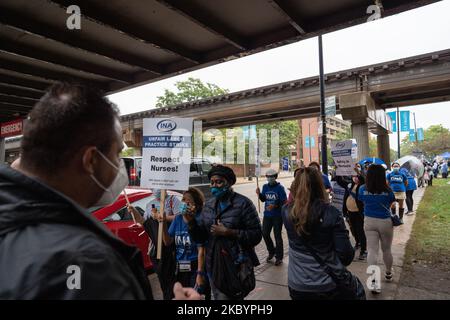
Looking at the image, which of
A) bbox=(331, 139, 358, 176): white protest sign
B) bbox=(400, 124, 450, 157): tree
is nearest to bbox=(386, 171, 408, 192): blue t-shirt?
bbox=(331, 139, 358, 176): white protest sign

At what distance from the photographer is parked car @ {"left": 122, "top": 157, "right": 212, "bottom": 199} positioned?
1088 centimetres

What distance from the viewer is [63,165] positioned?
1106 millimetres

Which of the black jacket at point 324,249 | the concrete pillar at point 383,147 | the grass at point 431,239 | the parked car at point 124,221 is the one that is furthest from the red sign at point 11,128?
the concrete pillar at point 383,147

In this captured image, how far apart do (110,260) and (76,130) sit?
1.58 feet

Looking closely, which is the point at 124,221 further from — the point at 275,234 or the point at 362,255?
the point at 362,255

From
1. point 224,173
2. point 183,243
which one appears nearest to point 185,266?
point 183,243

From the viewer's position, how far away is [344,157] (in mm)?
6551

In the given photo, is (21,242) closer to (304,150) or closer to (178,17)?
(178,17)

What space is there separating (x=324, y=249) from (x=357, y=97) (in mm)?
12942

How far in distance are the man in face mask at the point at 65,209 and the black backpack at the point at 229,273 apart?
6.77ft

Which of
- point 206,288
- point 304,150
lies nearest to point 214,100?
point 206,288

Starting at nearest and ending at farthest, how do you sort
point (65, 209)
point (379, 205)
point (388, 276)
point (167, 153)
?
point (65, 209) < point (167, 153) < point (379, 205) < point (388, 276)

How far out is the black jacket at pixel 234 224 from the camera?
323cm

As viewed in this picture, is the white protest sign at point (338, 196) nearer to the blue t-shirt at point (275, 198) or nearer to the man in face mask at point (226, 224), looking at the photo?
the blue t-shirt at point (275, 198)
